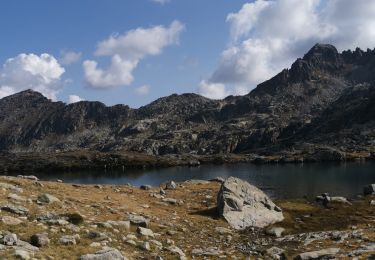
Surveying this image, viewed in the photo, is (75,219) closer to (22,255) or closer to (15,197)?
(15,197)

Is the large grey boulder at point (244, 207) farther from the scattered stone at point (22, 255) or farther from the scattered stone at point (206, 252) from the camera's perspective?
the scattered stone at point (22, 255)

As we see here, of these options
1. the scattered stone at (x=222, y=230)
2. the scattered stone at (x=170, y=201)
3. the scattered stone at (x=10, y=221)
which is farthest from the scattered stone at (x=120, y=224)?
the scattered stone at (x=170, y=201)

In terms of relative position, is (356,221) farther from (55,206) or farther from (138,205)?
(55,206)

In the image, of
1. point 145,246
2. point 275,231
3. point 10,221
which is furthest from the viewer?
point 275,231

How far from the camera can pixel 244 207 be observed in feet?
159

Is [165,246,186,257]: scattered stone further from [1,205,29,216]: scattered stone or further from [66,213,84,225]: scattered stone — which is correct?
[1,205,29,216]: scattered stone

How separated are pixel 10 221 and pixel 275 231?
24283 mm

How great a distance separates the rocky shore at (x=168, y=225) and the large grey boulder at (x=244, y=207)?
0.36ft

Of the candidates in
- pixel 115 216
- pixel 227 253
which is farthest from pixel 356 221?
pixel 115 216

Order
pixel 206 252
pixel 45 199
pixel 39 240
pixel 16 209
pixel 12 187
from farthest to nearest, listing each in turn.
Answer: pixel 12 187 → pixel 45 199 → pixel 206 252 → pixel 16 209 → pixel 39 240

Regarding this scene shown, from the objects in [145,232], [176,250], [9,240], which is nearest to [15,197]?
[145,232]

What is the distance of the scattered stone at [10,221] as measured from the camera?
28452mm

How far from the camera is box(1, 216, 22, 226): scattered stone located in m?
28.5

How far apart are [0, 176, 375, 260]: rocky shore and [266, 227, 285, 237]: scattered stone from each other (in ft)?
0.38
